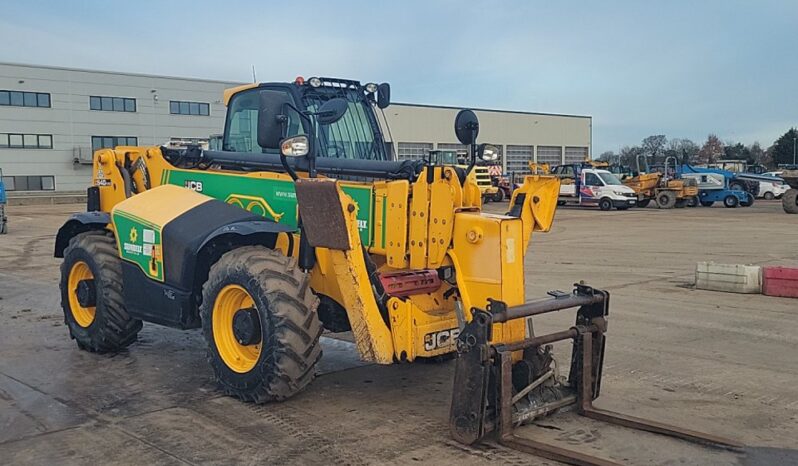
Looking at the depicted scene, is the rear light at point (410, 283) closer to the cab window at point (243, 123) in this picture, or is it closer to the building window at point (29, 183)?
the cab window at point (243, 123)

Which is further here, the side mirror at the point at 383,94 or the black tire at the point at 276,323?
the side mirror at the point at 383,94

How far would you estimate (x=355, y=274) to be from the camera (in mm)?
5289

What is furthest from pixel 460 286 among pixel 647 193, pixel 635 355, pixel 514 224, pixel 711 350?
pixel 647 193

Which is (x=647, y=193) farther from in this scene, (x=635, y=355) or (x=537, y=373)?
(x=537, y=373)

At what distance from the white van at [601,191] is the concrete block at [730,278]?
23165 millimetres

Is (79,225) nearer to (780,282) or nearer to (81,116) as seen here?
(780,282)

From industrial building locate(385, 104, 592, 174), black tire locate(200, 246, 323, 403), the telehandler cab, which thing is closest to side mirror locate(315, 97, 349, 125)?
the telehandler cab

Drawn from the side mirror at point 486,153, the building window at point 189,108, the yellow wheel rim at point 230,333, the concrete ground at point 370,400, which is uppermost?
the building window at point 189,108

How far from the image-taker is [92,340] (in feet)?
23.9

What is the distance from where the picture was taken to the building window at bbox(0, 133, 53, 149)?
46.5 m

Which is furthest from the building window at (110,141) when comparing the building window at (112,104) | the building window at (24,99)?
the building window at (24,99)

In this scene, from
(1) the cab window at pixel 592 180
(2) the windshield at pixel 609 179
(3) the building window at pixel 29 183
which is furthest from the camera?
(3) the building window at pixel 29 183

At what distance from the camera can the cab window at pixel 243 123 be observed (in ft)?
23.4

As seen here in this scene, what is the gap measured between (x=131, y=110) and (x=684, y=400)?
1972 inches
